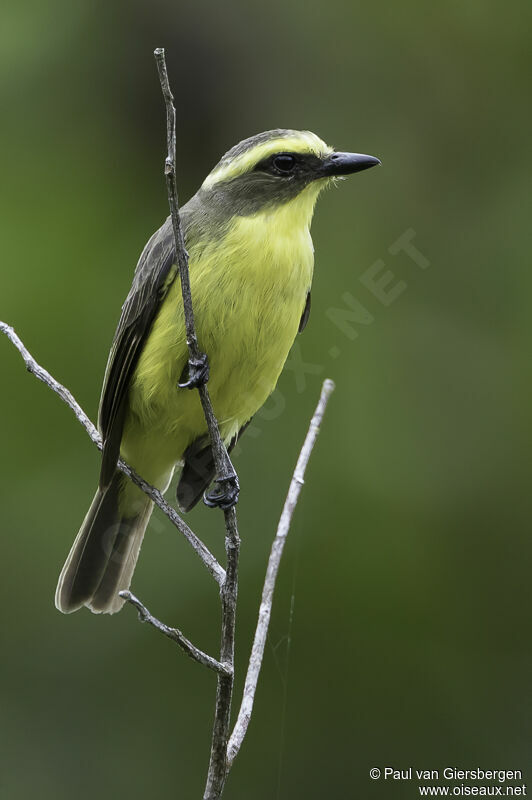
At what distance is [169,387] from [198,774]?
1998 mm

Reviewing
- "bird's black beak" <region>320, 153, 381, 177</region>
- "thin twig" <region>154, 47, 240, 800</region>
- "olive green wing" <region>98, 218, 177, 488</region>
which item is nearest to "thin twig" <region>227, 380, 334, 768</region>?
"thin twig" <region>154, 47, 240, 800</region>

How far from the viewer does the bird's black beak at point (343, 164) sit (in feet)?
11.3


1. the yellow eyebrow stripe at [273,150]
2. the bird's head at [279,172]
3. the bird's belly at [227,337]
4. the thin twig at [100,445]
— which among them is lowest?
the thin twig at [100,445]

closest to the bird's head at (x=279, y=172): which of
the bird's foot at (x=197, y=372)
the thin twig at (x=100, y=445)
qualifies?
the bird's foot at (x=197, y=372)

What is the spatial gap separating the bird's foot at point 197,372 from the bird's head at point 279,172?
0.60 m

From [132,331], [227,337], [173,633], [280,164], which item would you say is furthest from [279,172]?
[173,633]

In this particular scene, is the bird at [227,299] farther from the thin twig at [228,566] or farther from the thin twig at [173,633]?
the thin twig at [173,633]

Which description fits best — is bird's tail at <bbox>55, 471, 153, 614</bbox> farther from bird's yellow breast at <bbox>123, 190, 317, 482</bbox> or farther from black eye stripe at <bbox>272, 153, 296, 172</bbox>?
black eye stripe at <bbox>272, 153, 296, 172</bbox>

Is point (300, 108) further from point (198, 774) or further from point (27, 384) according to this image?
point (198, 774)

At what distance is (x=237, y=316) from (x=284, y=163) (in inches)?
24.3

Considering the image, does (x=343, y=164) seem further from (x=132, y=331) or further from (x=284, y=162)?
(x=132, y=331)

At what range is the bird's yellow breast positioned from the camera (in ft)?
10.6

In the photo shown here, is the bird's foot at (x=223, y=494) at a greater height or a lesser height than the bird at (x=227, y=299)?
lesser

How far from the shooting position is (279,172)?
3434 millimetres
